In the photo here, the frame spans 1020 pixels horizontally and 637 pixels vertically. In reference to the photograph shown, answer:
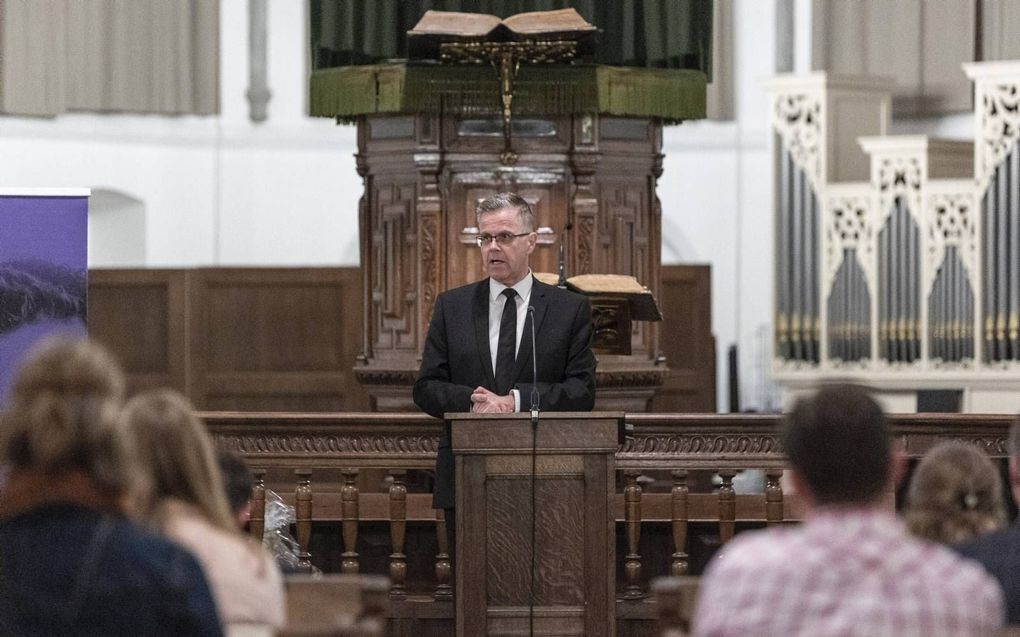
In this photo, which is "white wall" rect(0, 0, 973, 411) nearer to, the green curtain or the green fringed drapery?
the green curtain

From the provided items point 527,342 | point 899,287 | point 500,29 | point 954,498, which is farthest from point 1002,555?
point 899,287

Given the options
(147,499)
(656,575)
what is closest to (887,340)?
(656,575)

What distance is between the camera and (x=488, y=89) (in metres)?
9.45

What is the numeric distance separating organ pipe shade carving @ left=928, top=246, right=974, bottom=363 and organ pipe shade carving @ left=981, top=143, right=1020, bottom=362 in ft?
0.41

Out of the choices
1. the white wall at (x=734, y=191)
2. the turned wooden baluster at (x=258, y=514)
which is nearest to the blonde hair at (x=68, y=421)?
the turned wooden baluster at (x=258, y=514)

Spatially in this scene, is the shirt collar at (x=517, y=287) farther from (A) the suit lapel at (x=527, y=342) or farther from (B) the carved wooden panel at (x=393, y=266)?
(B) the carved wooden panel at (x=393, y=266)

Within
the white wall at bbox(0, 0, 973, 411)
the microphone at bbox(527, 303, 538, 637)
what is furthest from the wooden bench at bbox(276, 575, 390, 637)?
the white wall at bbox(0, 0, 973, 411)

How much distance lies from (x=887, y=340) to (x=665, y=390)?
1.60 meters

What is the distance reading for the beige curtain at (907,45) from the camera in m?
13.4

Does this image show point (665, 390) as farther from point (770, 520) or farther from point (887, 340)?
point (770, 520)

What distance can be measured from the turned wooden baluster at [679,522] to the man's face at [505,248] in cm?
133

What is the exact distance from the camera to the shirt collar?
Result: 21.1 feet

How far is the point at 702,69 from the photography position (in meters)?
10.7

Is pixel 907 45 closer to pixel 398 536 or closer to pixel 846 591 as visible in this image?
pixel 398 536
